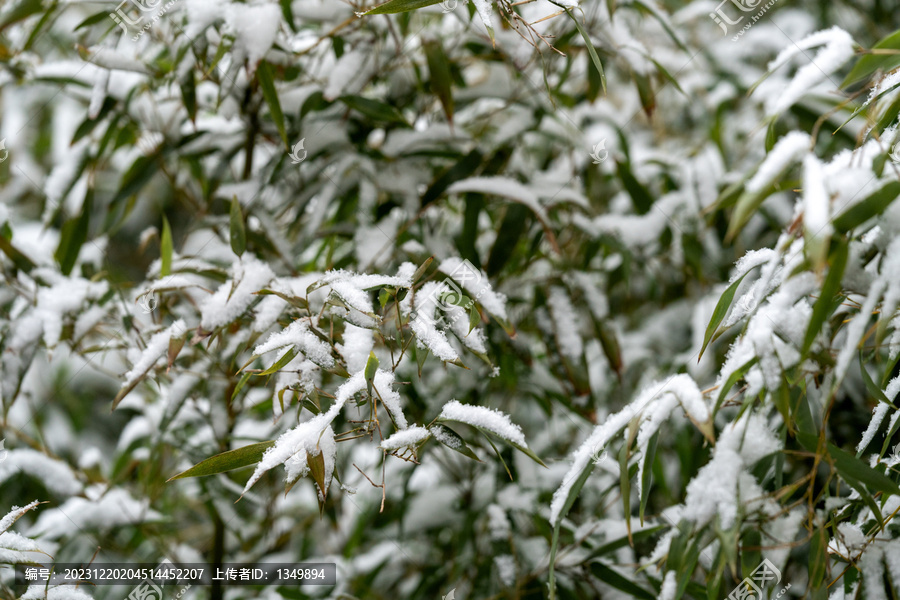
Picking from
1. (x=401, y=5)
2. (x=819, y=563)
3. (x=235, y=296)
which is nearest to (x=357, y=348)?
(x=235, y=296)

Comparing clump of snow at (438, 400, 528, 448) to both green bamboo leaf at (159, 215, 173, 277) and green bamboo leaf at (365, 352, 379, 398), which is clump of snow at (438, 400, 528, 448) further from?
green bamboo leaf at (159, 215, 173, 277)

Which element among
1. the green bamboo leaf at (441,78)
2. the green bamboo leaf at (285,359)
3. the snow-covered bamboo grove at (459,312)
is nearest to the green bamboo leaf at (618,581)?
the snow-covered bamboo grove at (459,312)

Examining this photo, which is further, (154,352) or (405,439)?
(154,352)

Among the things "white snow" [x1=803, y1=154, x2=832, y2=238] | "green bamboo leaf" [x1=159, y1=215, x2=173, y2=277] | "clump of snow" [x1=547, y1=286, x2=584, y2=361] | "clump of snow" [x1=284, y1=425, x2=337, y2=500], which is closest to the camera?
"white snow" [x1=803, y1=154, x2=832, y2=238]

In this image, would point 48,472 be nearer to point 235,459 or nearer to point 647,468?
point 235,459

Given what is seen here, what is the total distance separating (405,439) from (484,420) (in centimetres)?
8

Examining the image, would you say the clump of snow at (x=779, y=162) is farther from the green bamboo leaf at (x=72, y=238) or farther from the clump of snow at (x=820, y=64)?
the green bamboo leaf at (x=72, y=238)

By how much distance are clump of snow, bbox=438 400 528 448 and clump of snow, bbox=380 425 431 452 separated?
0.03m

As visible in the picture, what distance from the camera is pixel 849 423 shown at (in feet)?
3.13

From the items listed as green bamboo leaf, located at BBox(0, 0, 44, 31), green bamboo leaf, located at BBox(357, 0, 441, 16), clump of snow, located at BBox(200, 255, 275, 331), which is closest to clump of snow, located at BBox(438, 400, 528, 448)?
clump of snow, located at BBox(200, 255, 275, 331)

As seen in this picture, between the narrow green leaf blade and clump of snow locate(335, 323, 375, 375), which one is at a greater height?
the narrow green leaf blade

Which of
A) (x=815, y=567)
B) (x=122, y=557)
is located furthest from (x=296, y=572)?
(x=815, y=567)

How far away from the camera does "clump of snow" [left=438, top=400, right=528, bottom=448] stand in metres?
0.53

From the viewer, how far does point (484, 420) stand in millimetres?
531
